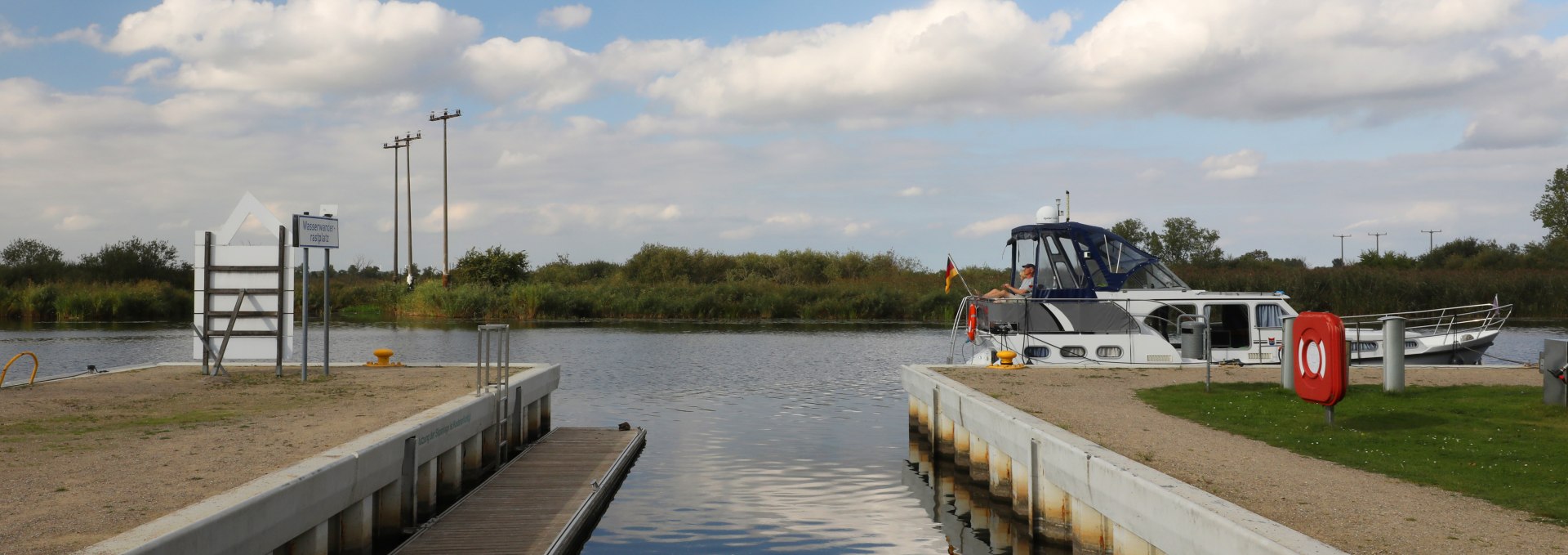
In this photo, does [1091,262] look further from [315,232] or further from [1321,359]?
[315,232]

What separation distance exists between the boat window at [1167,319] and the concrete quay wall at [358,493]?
12.6 metres

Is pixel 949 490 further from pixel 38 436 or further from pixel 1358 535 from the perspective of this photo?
pixel 38 436

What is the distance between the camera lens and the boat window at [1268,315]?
22.3 meters

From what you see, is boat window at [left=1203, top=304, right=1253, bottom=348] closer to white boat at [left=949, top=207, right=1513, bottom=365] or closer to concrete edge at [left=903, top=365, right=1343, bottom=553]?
white boat at [left=949, top=207, right=1513, bottom=365]

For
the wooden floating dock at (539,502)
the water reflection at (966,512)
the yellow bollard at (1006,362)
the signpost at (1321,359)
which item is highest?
the signpost at (1321,359)

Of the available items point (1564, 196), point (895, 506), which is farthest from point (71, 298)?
point (1564, 196)

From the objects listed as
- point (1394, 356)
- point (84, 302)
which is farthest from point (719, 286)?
point (1394, 356)

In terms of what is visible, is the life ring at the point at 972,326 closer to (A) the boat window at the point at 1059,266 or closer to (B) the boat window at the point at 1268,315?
(A) the boat window at the point at 1059,266

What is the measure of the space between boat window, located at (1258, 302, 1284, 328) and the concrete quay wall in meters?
14.5

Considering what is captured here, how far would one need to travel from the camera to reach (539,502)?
12.5m

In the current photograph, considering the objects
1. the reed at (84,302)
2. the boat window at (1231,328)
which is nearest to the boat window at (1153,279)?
the boat window at (1231,328)

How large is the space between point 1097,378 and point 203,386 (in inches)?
552

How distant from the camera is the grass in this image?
9172mm

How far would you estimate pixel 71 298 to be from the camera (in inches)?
2083
